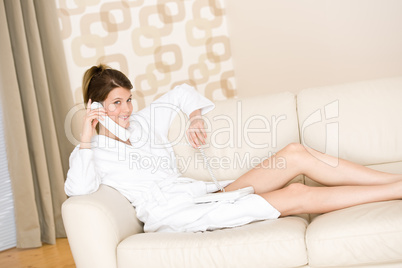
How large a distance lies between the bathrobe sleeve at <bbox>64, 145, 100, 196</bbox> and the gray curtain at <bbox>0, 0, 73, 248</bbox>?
5.32 feet

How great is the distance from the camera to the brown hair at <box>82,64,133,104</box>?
2.63 metres

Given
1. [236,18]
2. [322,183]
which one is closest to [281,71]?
[236,18]

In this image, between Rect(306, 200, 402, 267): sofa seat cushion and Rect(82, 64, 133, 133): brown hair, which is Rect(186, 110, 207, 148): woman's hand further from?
Rect(306, 200, 402, 267): sofa seat cushion

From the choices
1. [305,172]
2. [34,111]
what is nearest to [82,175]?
[305,172]

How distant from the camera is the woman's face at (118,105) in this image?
2.64 m

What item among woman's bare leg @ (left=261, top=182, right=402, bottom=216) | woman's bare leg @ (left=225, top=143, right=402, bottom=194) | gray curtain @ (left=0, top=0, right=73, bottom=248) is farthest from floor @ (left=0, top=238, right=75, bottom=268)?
woman's bare leg @ (left=261, top=182, right=402, bottom=216)

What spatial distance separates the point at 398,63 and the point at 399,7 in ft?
1.35

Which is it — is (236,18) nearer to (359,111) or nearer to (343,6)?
(343,6)

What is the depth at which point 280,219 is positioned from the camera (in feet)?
7.57

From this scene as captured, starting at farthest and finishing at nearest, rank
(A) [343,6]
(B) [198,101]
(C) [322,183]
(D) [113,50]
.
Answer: (D) [113,50] < (A) [343,6] < (B) [198,101] < (C) [322,183]

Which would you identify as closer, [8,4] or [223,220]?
[223,220]

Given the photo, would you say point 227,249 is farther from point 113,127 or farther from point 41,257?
point 41,257

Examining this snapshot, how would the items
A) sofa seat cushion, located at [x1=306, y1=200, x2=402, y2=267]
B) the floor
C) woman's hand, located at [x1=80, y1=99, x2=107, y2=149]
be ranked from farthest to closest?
the floor < woman's hand, located at [x1=80, y1=99, x2=107, y2=149] < sofa seat cushion, located at [x1=306, y1=200, x2=402, y2=267]

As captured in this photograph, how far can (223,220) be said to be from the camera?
7.61 feet
